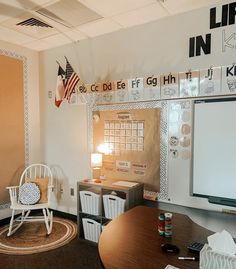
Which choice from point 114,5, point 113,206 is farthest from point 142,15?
point 113,206

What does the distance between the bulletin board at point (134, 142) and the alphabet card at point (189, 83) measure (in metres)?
0.29

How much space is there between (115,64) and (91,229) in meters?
2.05

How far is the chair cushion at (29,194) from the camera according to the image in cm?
302

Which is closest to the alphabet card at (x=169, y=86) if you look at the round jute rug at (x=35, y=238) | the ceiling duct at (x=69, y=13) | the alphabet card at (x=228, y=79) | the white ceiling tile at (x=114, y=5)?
the alphabet card at (x=228, y=79)

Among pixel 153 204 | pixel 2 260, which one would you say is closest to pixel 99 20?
pixel 153 204

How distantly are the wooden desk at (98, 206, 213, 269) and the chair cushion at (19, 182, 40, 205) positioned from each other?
1611 mm

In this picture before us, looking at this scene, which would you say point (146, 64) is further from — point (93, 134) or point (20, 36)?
point (20, 36)

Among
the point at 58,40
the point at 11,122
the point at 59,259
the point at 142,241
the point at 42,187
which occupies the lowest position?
the point at 59,259

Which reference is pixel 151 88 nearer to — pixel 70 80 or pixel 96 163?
pixel 70 80

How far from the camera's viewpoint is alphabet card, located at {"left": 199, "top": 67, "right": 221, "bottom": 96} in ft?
7.57

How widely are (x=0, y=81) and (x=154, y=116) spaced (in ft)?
7.23

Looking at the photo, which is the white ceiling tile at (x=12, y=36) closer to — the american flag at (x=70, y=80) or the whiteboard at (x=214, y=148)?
the american flag at (x=70, y=80)

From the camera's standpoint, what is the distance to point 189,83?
2459 millimetres

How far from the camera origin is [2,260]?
8.16 feet
